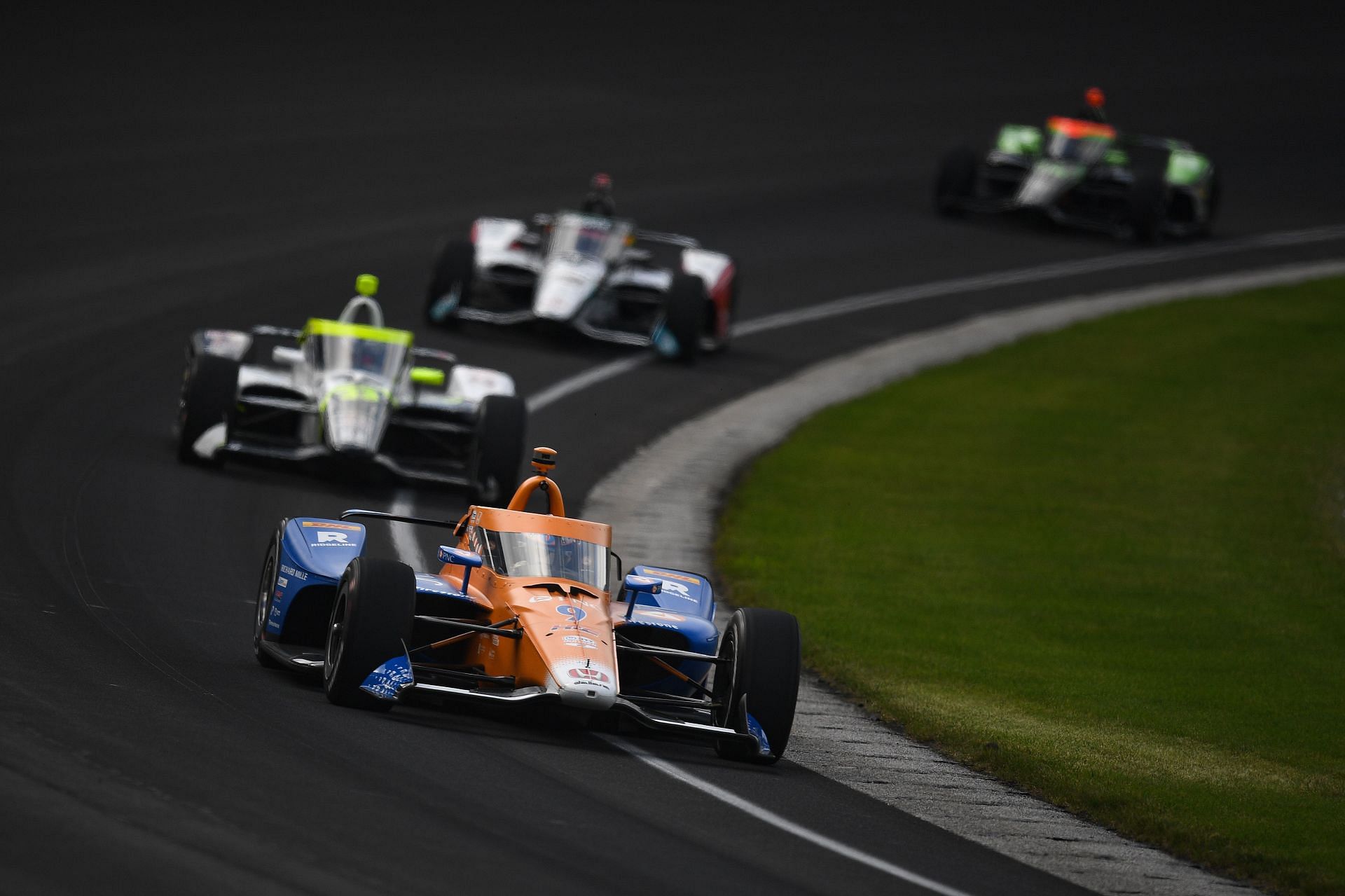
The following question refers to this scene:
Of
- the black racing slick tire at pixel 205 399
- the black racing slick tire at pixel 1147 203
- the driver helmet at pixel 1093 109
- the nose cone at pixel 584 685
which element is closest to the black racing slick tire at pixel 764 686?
the nose cone at pixel 584 685

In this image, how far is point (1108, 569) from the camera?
69.2 feet

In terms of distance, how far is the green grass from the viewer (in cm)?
1357

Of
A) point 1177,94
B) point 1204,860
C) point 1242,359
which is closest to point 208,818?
point 1204,860

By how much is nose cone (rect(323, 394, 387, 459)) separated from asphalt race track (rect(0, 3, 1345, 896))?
1.68 ft

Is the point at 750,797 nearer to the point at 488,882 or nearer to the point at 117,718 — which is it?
the point at 488,882

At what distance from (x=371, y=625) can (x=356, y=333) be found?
9303 mm

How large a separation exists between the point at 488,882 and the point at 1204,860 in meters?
4.74

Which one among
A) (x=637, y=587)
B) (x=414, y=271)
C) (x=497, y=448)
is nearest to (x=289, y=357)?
(x=497, y=448)

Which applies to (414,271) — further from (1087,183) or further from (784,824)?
(784,824)

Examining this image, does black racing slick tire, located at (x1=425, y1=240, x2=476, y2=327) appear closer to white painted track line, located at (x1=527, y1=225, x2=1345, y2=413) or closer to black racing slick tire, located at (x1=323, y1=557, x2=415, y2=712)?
white painted track line, located at (x1=527, y1=225, x2=1345, y2=413)

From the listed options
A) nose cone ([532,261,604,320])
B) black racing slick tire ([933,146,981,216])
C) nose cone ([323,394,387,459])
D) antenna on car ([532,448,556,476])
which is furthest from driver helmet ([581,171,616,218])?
antenna on car ([532,448,556,476])

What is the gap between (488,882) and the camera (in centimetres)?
910

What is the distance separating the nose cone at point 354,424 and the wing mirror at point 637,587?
6718 mm

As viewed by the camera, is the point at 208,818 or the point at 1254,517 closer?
the point at 208,818
